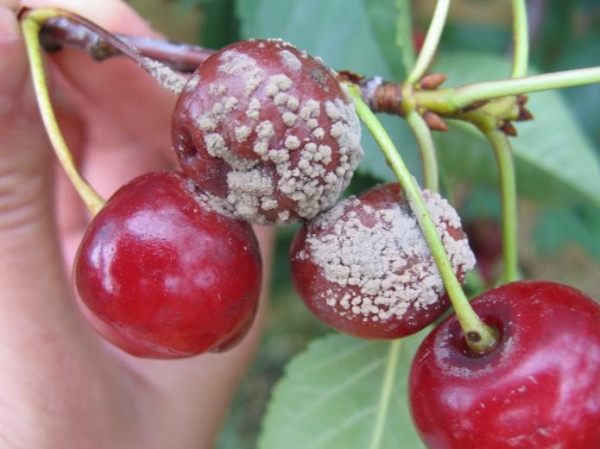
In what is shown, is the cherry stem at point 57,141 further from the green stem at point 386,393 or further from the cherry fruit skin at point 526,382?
the green stem at point 386,393

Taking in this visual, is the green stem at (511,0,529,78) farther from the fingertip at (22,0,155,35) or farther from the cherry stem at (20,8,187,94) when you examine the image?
the fingertip at (22,0,155,35)

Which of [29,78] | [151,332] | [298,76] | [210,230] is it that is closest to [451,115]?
[298,76]

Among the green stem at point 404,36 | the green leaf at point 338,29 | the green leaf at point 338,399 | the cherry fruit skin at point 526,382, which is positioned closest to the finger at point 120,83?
the green leaf at point 338,29

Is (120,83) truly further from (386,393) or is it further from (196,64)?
(386,393)

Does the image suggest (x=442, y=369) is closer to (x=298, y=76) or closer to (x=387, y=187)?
(x=387, y=187)

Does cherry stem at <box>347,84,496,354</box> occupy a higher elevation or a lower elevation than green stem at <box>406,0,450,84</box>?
lower

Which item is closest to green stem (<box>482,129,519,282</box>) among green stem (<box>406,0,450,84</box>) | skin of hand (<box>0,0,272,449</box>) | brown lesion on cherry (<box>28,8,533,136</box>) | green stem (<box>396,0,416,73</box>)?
brown lesion on cherry (<box>28,8,533,136</box>)

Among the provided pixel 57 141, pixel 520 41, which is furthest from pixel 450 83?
pixel 57 141
